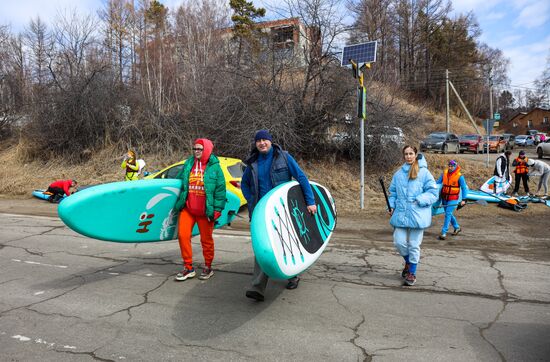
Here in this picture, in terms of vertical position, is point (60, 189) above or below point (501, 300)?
above

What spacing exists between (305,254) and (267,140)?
4.21ft

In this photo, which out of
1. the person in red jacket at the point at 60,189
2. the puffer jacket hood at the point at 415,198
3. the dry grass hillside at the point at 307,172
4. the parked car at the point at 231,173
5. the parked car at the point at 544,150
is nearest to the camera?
the puffer jacket hood at the point at 415,198

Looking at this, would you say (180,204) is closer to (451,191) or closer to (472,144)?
(451,191)

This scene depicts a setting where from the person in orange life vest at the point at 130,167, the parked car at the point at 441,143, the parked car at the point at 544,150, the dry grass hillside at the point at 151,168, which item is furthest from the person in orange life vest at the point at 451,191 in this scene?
the parked car at the point at 544,150

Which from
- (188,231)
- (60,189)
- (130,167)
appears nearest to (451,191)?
(188,231)

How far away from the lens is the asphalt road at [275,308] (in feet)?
10.9

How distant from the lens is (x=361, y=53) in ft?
34.7

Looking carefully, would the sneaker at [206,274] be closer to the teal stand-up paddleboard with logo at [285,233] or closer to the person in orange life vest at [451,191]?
the teal stand-up paddleboard with logo at [285,233]

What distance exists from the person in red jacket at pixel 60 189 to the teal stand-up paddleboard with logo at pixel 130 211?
347 inches

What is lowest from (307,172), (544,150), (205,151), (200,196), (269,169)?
(307,172)

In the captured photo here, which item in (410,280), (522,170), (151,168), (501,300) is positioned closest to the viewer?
(501,300)

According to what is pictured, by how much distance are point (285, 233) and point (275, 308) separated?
0.87 metres

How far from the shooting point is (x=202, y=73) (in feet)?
56.5

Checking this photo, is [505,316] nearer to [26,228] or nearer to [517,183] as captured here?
[26,228]
